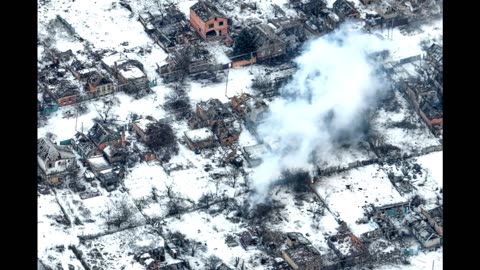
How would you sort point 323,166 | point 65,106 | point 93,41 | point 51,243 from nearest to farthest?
point 51,243
point 323,166
point 65,106
point 93,41

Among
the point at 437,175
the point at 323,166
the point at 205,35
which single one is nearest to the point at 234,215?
the point at 323,166

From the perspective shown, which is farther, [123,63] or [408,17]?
[408,17]

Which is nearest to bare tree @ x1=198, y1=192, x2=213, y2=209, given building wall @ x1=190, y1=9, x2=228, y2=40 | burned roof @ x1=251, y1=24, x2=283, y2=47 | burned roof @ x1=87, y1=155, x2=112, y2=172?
burned roof @ x1=87, y1=155, x2=112, y2=172

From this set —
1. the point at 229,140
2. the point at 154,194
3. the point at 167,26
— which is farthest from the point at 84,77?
the point at 154,194

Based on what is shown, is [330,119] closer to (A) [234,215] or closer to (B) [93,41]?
(A) [234,215]

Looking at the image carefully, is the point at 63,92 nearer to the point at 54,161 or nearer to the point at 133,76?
the point at 133,76

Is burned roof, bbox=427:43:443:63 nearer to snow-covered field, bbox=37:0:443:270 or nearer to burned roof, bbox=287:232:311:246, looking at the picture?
snow-covered field, bbox=37:0:443:270
